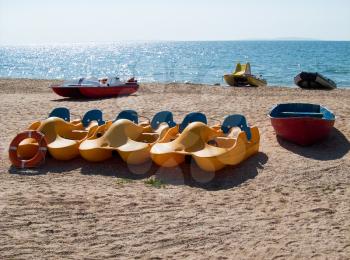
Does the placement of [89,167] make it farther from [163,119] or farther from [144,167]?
[163,119]

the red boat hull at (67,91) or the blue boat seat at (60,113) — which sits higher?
the blue boat seat at (60,113)

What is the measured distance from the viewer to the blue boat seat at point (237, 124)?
8697mm

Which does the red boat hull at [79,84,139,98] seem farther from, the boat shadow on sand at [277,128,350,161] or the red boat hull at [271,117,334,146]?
the red boat hull at [271,117,334,146]

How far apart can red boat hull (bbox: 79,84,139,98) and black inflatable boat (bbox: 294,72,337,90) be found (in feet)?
30.5

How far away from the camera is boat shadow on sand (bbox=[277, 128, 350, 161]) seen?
28.0 feet

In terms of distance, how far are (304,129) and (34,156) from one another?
514 centimetres

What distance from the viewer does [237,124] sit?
8.88 m

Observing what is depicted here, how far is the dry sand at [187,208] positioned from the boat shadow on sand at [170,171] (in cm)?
2

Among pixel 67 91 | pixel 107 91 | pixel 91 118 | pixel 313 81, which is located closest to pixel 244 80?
pixel 313 81

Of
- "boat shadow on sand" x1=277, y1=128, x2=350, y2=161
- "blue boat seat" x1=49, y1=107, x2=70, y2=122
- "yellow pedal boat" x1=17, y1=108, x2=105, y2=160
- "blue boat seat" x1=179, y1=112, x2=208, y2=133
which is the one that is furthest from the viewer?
"blue boat seat" x1=49, y1=107, x2=70, y2=122

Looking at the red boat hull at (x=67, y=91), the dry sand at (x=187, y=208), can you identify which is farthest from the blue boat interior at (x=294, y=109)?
the red boat hull at (x=67, y=91)

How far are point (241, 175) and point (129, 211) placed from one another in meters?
2.35

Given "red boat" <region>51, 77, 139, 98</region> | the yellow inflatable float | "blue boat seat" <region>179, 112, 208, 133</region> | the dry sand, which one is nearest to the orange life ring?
the dry sand

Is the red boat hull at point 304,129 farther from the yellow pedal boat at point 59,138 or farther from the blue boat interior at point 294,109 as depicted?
the yellow pedal boat at point 59,138
